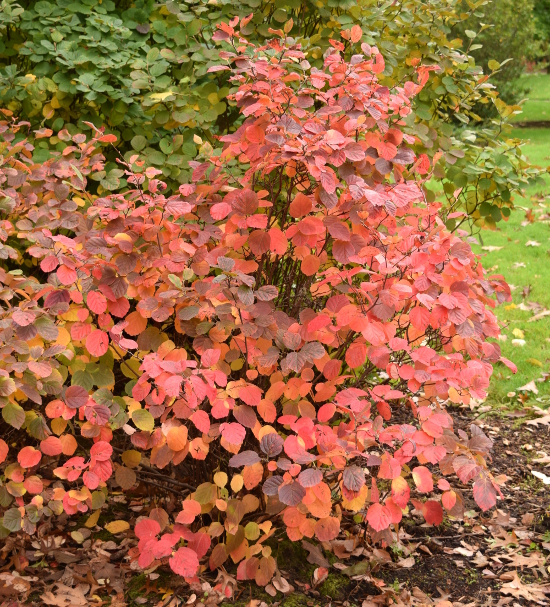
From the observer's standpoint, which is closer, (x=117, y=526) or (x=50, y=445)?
(x=50, y=445)

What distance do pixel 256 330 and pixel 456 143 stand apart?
196cm

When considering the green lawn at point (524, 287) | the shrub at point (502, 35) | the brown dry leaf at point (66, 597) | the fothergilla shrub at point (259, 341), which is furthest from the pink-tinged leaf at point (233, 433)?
the shrub at point (502, 35)

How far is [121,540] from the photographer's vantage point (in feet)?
9.59

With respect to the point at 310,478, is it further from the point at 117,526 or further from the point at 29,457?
the point at 117,526

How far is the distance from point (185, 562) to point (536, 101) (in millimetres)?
19640

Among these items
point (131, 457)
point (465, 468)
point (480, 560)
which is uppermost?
point (465, 468)

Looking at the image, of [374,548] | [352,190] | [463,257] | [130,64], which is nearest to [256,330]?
[352,190]

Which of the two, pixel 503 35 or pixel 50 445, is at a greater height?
pixel 503 35

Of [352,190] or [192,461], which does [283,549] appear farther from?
[352,190]

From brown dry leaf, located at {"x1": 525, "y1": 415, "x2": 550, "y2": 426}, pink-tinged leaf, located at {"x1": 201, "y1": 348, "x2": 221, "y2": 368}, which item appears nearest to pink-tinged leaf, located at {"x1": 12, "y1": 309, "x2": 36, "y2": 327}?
pink-tinged leaf, located at {"x1": 201, "y1": 348, "x2": 221, "y2": 368}

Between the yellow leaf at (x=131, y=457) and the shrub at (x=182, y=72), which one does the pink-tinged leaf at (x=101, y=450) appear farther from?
the shrub at (x=182, y=72)

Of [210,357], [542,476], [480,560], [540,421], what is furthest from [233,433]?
[540,421]

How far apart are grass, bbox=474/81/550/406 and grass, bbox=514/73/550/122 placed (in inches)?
280

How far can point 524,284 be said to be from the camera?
19.5 feet
